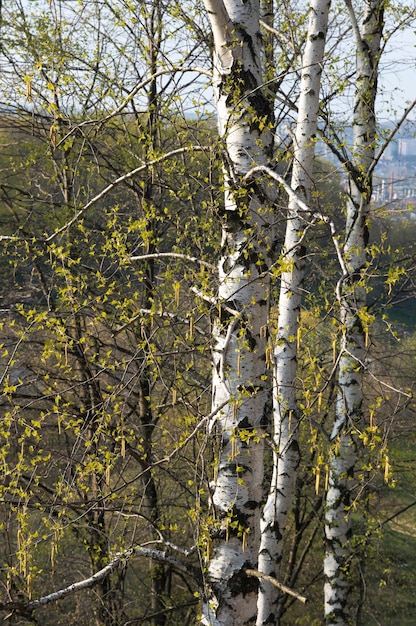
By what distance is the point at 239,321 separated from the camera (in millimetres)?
3646

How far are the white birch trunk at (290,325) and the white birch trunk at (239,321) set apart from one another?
151cm

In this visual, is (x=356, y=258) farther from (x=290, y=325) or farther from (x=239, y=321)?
(x=239, y=321)

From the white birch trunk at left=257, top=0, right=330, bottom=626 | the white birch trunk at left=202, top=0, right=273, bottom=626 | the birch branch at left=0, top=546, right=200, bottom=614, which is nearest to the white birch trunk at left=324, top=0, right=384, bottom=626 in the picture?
the white birch trunk at left=257, top=0, right=330, bottom=626

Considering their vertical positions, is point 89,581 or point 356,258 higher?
point 356,258

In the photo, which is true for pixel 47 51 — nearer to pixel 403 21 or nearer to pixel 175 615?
pixel 403 21

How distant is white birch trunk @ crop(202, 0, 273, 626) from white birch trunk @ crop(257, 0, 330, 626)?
1508mm

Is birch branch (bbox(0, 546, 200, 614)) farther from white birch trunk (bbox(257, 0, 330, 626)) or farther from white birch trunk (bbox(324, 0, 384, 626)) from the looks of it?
white birch trunk (bbox(324, 0, 384, 626))

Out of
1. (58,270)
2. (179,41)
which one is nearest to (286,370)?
(58,270)

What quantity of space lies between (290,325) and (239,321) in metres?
2.17

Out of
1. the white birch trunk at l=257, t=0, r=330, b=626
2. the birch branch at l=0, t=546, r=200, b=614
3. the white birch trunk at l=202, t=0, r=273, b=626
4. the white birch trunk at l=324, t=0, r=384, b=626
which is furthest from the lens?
the white birch trunk at l=324, t=0, r=384, b=626

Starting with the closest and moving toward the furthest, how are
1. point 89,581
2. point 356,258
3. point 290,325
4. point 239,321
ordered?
point 239,321, point 89,581, point 290,325, point 356,258

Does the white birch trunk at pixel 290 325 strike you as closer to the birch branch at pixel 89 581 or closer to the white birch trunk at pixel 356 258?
the white birch trunk at pixel 356 258

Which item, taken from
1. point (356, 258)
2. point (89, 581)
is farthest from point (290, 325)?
point (89, 581)

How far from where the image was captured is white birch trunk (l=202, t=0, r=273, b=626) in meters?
3.64
